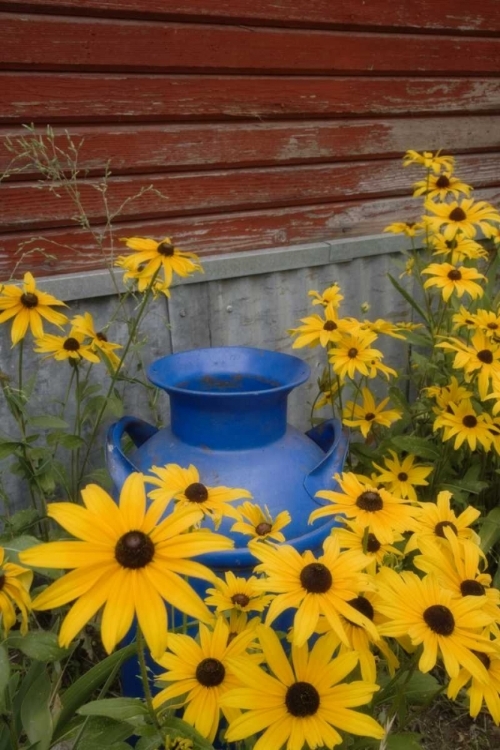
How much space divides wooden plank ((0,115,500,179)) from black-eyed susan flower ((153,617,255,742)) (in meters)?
1.34

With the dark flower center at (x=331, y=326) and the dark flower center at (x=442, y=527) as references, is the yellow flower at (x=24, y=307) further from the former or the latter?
the dark flower center at (x=442, y=527)

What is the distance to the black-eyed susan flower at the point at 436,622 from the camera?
0.80 metres

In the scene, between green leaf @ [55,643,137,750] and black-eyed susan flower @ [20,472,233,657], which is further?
green leaf @ [55,643,137,750]

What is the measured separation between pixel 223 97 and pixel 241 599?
1757 millimetres

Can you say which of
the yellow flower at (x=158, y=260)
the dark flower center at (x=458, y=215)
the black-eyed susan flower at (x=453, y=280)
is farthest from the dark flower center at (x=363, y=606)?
the dark flower center at (x=458, y=215)

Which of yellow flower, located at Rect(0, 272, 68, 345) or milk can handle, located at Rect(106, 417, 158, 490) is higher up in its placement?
yellow flower, located at Rect(0, 272, 68, 345)

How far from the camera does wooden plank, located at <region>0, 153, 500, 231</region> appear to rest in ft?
6.66

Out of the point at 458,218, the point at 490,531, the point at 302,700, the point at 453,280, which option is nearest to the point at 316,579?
the point at 302,700

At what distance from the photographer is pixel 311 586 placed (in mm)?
812

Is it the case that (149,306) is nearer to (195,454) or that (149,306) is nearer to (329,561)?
(195,454)

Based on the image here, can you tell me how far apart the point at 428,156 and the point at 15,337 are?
1362mm

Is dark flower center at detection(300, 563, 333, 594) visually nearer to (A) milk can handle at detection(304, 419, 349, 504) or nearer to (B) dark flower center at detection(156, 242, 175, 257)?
(A) milk can handle at detection(304, 419, 349, 504)

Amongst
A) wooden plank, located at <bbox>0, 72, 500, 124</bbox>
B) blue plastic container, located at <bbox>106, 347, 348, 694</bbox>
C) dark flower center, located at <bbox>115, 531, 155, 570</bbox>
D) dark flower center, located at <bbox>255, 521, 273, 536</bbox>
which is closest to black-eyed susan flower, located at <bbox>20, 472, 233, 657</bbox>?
dark flower center, located at <bbox>115, 531, 155, 570</bbox>

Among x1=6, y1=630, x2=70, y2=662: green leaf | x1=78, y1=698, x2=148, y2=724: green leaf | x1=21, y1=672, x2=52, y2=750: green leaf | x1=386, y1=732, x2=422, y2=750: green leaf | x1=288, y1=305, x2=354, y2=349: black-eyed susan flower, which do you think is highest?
x1=288, y1=305, x2=354, y2=349: black-eyed susan flower
